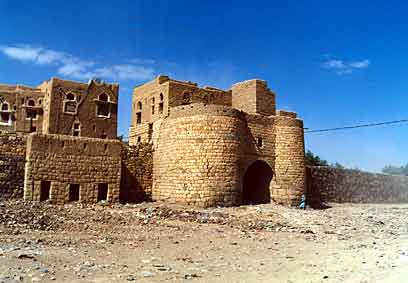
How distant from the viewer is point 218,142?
22062mm

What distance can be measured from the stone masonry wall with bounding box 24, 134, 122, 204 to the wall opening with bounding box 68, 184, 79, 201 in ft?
0.16

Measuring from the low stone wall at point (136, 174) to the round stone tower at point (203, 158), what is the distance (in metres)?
1.00

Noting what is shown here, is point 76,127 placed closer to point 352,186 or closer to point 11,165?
point 11,165

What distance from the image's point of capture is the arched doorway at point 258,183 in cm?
2533

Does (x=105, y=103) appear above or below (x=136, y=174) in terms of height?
above

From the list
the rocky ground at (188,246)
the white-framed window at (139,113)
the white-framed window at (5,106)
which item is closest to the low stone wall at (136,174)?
the rocky ground at (188,246)

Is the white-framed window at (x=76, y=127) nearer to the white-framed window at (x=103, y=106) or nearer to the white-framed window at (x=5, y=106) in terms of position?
the white-framed window at (x=103, y=106)

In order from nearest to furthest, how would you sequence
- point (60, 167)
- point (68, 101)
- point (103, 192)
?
point (60, 167), point (103, 192), point (68, 101)

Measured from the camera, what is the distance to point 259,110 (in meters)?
26.4

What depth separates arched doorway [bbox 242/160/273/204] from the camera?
2533 centimetres

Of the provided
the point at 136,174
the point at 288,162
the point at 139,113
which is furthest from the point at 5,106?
the point at 288,162

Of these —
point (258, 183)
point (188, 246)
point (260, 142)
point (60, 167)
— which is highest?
point (260, 142)

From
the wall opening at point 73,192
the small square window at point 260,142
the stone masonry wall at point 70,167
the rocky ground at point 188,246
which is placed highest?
the small square window at point 260,142

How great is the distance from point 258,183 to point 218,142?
5709 mm
